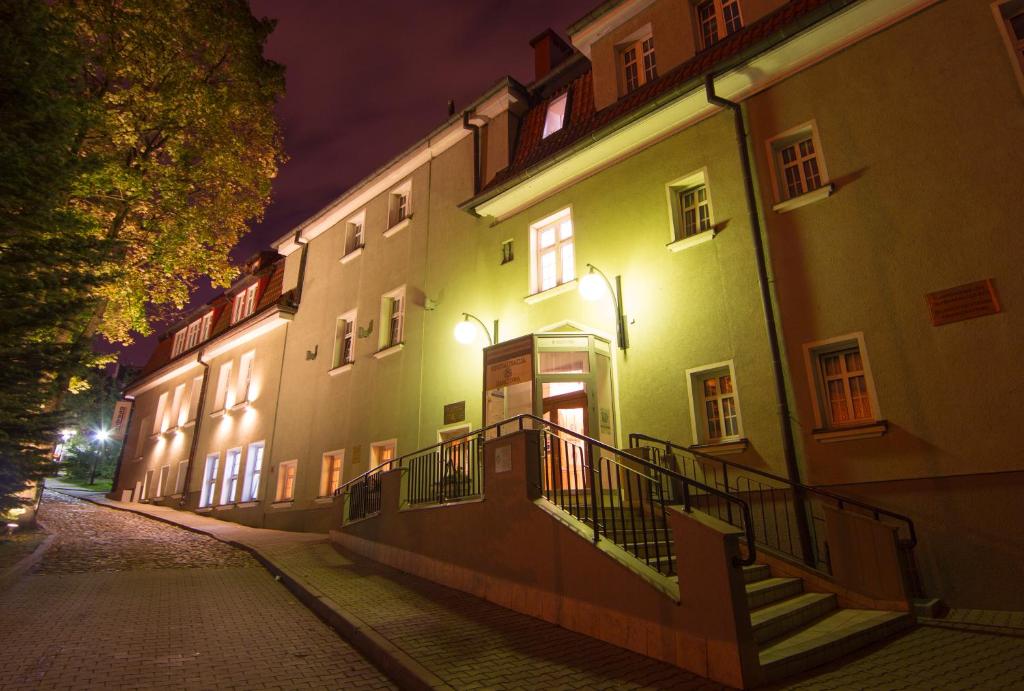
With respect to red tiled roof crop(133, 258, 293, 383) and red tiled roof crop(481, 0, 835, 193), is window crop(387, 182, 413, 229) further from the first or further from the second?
red tiled roof crop(133, 258, 293, 383)

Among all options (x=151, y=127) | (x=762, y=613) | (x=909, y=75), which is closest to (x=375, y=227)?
(x=151, y=127)

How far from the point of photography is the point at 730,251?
364 inches

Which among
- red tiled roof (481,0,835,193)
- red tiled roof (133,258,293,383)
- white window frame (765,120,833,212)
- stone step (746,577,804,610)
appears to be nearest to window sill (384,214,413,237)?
red tiled roof (481,0,835,193)

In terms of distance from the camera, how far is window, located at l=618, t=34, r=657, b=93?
11.7 m

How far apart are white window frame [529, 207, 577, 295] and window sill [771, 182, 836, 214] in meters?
4.18

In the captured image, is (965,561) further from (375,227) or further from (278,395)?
(278,395)

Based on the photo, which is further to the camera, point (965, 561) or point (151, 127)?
point (151, 127)

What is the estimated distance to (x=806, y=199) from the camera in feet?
28.3

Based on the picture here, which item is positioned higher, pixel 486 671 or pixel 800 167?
pixel 800 167

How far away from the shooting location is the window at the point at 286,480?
18.0 metres

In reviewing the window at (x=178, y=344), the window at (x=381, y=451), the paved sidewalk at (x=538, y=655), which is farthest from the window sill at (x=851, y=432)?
the window at (x=178, y=344)

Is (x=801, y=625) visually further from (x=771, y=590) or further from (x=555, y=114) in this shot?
(x=555, y=114)

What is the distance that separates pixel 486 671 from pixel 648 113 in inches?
368

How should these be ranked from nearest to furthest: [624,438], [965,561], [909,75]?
[965,561]
[909,75]
[624,438]
